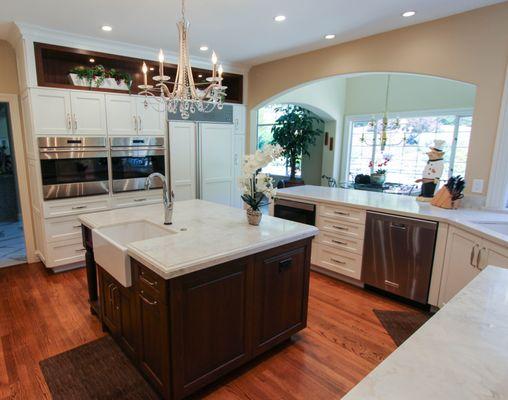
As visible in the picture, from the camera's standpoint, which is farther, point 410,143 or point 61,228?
point 410,143

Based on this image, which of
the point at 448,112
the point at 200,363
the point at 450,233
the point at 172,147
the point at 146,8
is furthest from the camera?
the point at 448,112

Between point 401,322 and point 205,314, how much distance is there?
1931 mm

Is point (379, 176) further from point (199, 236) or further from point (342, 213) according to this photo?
point (199, 236)

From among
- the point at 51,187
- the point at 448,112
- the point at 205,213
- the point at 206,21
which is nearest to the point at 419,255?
the point at 205,213

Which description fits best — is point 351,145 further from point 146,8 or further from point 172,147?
point 146,8

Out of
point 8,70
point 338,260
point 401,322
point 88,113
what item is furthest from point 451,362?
point 8,70

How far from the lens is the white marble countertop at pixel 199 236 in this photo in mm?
1687

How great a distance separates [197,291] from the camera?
174cm

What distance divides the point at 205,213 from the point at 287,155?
182 inches

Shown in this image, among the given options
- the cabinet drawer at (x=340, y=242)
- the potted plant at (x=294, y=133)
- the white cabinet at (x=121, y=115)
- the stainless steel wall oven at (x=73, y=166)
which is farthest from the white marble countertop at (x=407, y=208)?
the potted plant at (x=294, y=133)

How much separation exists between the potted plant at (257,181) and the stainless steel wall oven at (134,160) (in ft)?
7.58

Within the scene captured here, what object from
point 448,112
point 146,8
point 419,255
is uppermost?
point 146,8

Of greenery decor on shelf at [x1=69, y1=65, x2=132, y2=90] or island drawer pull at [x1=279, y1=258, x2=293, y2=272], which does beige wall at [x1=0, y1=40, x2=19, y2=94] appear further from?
island drawer pull at [x1=279, y1=258, x2=293, y2=272]

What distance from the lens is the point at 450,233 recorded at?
8.73 ft
